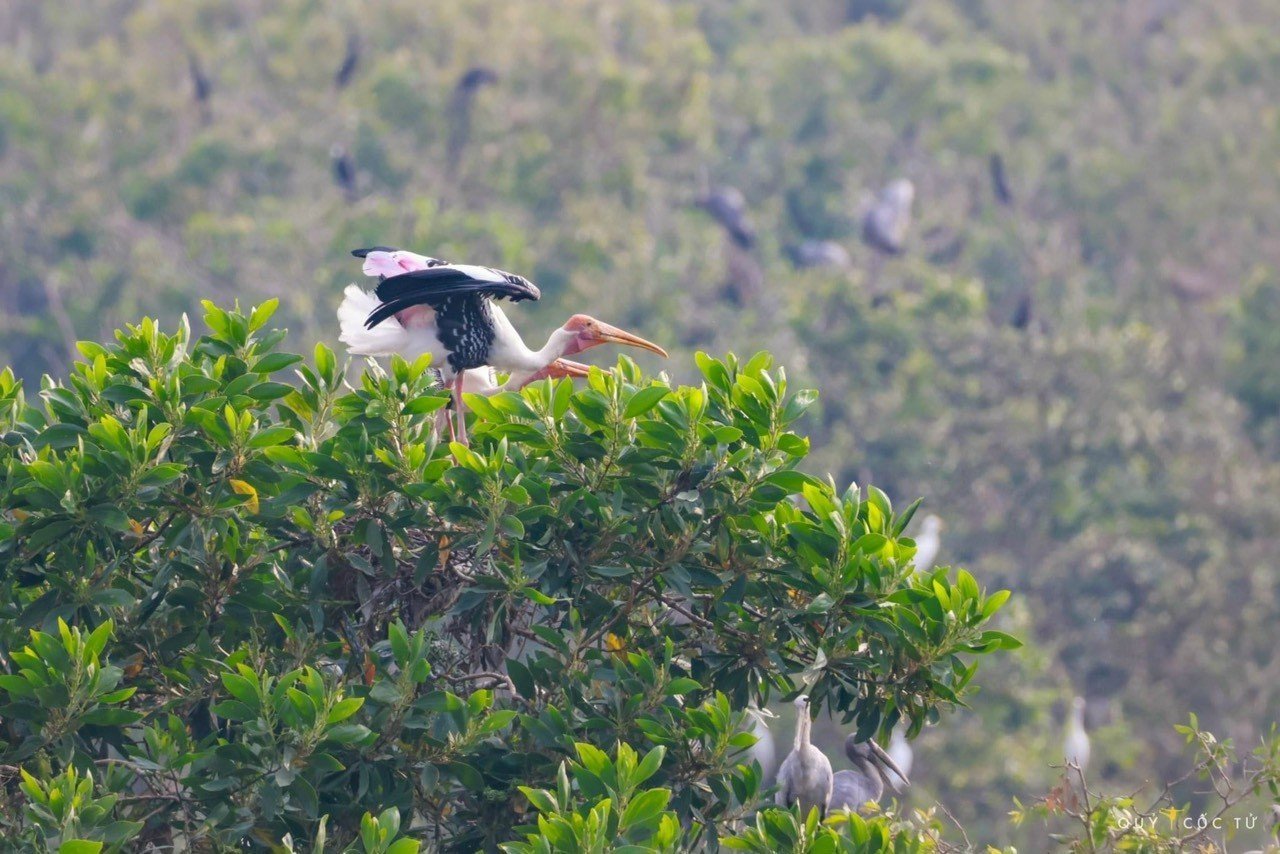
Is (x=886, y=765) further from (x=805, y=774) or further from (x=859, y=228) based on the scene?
(x=859, y=228)

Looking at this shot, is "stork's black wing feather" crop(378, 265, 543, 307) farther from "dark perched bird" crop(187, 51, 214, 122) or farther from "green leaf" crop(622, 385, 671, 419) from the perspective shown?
"dark perched bird" crop(187, 51, 214, 122)

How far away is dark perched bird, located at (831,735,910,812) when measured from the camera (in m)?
5.32

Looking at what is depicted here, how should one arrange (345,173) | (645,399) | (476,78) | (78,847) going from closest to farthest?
1. (78,847)
2. (645,399)
3. (345,173)
4. (476,78)

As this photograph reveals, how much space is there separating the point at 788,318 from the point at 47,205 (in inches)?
305

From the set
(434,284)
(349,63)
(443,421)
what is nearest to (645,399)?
(434,284)

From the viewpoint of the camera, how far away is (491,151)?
18844 millimetres

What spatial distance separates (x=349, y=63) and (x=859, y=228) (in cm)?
577

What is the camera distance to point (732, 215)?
722 inches

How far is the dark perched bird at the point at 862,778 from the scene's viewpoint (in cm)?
532

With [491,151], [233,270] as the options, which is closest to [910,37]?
[491,151]

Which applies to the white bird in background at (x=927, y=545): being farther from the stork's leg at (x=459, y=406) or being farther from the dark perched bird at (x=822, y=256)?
the stork's leg at (x=459, y=406)

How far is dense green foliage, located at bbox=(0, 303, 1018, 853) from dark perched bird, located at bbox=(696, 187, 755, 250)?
13679mm

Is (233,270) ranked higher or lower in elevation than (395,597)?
lower

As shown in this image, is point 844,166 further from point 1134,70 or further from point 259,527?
point 259,527
